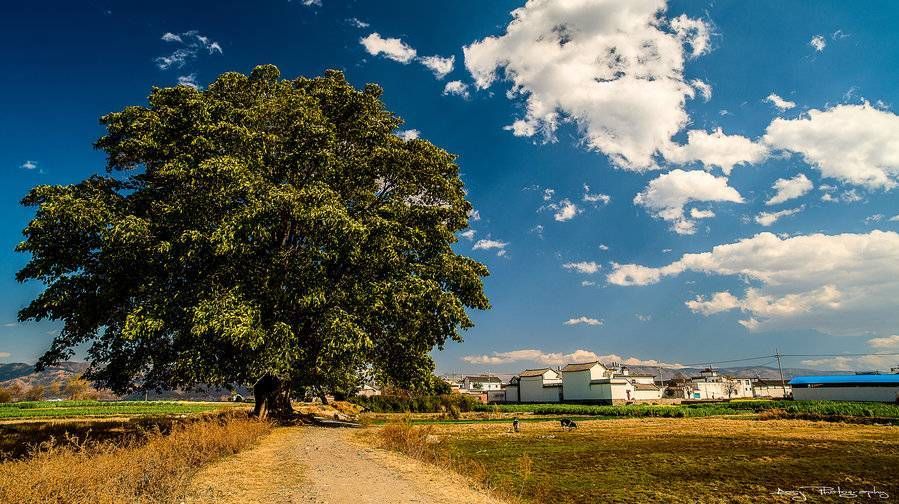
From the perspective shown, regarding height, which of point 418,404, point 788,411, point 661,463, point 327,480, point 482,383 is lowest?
point 482,383

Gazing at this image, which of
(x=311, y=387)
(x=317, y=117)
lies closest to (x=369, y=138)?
(x=317, y=117)

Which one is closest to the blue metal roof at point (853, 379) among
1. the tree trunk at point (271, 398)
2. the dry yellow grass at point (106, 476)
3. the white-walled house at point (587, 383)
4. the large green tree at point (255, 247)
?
the white-walled house at point (587, 383)

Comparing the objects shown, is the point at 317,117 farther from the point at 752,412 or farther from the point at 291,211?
the point at 752,412

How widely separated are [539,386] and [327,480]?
111137mm

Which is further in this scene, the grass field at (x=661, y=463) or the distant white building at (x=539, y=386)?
the distant white building at (x=539, y=386)

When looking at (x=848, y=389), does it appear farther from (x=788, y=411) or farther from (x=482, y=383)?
(x=482, y=383)

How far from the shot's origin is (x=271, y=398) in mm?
33906

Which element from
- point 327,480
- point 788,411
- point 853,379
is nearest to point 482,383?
point 853,379

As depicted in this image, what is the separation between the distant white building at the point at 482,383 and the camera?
16988cm

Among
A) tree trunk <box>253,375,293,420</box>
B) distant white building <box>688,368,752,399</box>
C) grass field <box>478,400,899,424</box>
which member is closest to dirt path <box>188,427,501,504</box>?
tree trunk <box>253,375,293,420</box>

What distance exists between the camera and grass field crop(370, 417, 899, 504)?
1689cm

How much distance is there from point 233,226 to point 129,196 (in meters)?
9.99

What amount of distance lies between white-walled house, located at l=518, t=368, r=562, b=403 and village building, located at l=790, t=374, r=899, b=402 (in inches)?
1908

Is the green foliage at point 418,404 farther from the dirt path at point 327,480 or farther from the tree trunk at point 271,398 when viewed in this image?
the dirt path at point 327,480
